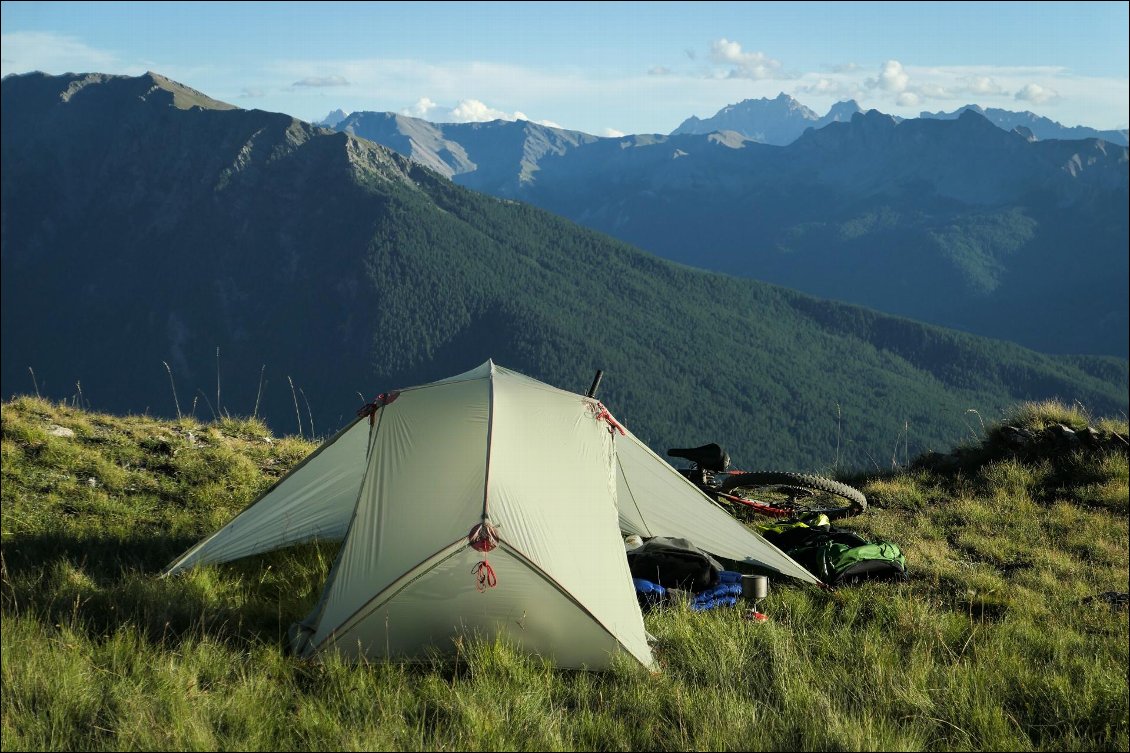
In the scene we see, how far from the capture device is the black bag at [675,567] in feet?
22.8

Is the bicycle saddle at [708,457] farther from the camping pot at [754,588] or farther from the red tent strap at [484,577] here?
the red tent strap at [484,577]

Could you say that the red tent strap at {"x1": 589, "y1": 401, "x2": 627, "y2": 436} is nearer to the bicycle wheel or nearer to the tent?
the tent

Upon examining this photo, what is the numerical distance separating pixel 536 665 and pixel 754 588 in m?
2.08

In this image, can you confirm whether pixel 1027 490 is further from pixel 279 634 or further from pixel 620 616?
pixel 279 634

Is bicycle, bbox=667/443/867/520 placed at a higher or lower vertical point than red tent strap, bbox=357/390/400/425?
lower

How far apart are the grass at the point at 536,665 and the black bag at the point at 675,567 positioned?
1.58 ft

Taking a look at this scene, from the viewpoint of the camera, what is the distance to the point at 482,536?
581cm

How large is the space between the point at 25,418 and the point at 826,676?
355 inches

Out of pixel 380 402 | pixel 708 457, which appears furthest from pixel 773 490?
pixel 380 402

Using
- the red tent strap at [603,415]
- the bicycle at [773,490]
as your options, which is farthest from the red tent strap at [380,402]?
the bicycle at [773,490]

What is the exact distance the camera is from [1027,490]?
1062cm

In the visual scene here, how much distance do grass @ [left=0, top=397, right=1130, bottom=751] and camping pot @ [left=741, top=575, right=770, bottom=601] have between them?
0.40ft

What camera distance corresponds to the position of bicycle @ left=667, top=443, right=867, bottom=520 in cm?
970

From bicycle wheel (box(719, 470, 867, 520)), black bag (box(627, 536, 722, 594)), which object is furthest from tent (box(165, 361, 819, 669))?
bicycle wheel (box(719, 470, 867, 520))
